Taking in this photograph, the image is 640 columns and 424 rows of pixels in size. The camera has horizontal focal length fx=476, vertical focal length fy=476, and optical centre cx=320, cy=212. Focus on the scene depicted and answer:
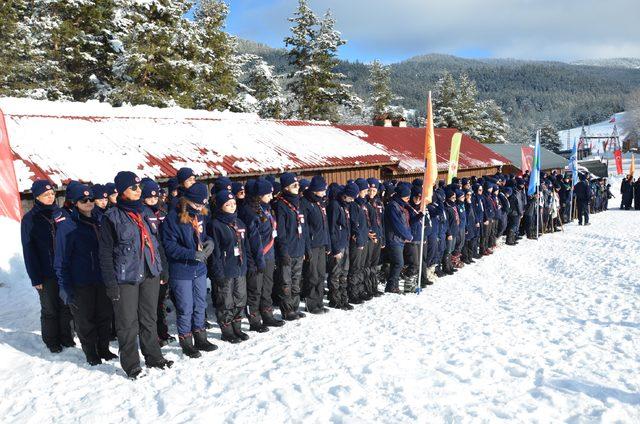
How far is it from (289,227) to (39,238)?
122 inches

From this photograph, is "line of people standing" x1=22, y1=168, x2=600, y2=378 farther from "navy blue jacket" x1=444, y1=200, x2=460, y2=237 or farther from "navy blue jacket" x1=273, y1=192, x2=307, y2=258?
"navy blue jacket" x1=444, y1=200, x2=460, y2=237

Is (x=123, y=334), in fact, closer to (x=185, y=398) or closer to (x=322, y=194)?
(x=185, y=398)

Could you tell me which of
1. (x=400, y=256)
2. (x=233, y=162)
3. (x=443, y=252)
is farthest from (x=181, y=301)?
(x=233, y=162)

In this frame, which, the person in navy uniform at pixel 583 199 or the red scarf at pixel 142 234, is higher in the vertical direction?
the red scarf at pixel 142 234

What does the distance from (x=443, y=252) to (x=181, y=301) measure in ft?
20.7

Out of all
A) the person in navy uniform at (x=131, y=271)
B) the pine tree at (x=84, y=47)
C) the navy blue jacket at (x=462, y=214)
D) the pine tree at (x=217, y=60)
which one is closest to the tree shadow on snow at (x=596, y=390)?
the person in navy uniform at (x=131, y=271)

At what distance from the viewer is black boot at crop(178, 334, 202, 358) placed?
5.48m

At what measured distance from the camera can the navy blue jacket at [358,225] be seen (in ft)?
25.1

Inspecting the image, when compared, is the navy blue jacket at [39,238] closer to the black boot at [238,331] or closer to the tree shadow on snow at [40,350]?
the tree shadow on snow at [40,350]

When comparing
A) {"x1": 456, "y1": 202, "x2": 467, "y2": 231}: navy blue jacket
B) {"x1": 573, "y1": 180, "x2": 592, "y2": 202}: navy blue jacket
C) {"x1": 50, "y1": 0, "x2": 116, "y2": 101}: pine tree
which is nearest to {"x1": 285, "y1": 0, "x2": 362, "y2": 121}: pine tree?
{"x1": 50, "y1": 0, "x2": 116, "y2": 101}: pine tree

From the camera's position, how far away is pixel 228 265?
5.86 m

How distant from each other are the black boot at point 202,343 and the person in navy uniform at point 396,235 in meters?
3.86

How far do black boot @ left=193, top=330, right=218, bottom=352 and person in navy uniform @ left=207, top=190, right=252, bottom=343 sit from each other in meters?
0.32

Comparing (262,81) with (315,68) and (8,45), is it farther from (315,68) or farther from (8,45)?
(8,45)
